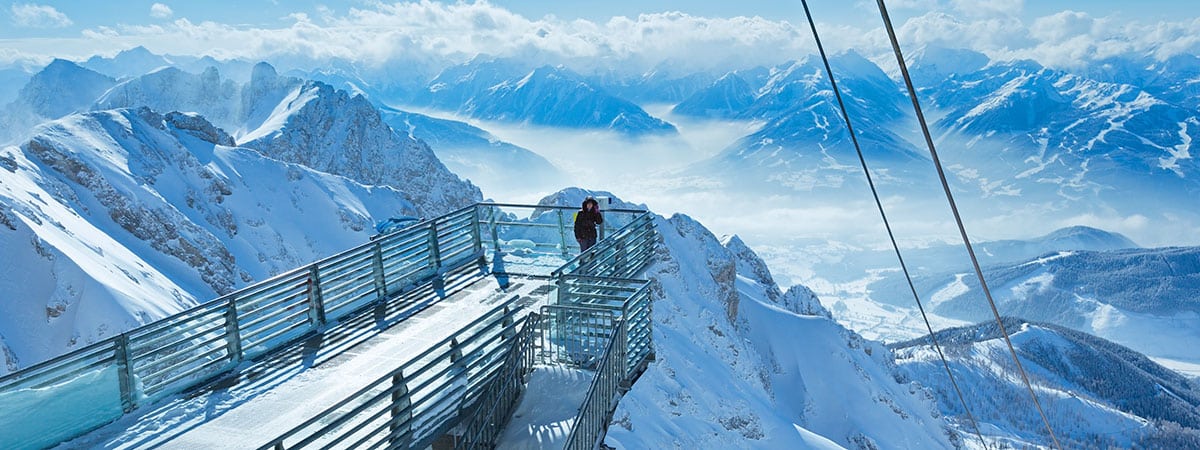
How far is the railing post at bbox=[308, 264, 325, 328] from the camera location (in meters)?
14.0

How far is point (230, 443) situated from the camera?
31.9ft

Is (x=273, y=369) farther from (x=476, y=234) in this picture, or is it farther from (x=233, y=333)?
(x=476, y=234)

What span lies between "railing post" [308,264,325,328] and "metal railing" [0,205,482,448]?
0.02 m

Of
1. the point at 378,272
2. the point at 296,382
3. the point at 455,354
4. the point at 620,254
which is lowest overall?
the point at 455,354

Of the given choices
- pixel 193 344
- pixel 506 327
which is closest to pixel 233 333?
pixel 193 344

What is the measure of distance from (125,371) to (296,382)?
2142mm

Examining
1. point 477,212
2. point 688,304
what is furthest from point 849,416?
point 477,212

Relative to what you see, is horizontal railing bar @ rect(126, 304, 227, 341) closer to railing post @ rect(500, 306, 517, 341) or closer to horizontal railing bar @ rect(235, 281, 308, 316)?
horizontal railing bar @ rect(235, 281, 308, 316)

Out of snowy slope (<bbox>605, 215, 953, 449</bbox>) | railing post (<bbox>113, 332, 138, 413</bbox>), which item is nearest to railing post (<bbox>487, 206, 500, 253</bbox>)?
railing post (<bbox>113, 332, 138, 413</bbox>)

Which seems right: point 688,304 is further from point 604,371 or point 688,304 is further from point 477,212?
point 604,371

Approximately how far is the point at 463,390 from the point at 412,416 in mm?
1191

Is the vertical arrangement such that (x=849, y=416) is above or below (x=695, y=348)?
below

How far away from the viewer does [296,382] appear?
38.0 ft

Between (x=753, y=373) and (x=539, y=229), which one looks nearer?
(x=539, y=229)
